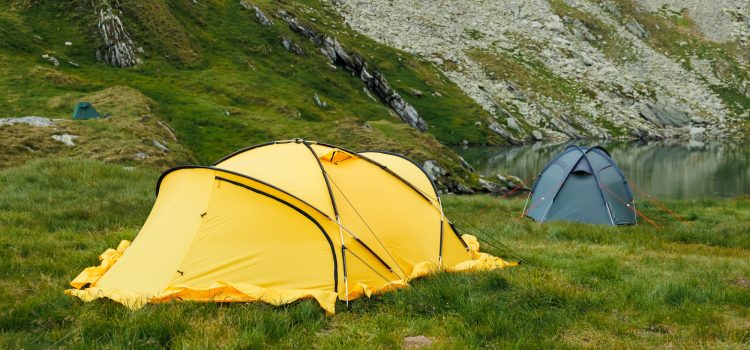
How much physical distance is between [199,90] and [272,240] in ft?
165

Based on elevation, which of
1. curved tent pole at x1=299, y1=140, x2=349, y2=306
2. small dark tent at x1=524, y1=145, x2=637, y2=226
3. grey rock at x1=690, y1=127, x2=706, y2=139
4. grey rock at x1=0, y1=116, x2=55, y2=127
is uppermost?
grey rock at x1=0, y1=116, x2=55, y2=127

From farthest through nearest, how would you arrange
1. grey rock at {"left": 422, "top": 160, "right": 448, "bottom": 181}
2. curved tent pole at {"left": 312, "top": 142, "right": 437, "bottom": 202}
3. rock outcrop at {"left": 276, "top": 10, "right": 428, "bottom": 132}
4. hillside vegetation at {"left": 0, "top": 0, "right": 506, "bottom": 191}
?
rock outcrop at {"left": 276, "top": 10, "right": 428, "bottom": 132} → grey rock at {"left": 422, "top": 160, "right": 448, "bottom": 181} → hillside vegetation at {"left": 0, "top": 0, "right": 506, "bottom": 191} → curved tent pole at {"left": 312, "top": 142, "right": 437, "bottom": 202}

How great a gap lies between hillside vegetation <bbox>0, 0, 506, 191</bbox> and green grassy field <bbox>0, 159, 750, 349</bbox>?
1758cm

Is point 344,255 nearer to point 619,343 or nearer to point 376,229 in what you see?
point 376,229

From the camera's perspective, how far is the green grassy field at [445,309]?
641cm

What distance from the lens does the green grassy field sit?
21.0ft

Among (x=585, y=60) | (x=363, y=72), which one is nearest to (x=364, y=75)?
(x=363, y=72)

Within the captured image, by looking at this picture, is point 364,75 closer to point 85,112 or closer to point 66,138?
point 85,112

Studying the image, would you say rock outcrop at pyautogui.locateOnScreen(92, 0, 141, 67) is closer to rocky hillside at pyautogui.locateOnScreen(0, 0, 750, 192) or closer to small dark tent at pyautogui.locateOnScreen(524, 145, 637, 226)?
rocky hillside at pyautogui.locateOnScreen(0, 0, 750, 192)

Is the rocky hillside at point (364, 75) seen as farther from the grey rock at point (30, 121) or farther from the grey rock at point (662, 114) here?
the grey rock at point (662, 114)

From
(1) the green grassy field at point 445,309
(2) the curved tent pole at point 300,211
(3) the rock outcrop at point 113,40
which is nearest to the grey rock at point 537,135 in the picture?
(3) the rock outcrop at point 113,40

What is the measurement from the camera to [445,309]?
774 centimetres

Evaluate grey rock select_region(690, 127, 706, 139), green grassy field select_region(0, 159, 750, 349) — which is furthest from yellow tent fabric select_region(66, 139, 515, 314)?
grey rock select_region(690, 127, 706, 139)

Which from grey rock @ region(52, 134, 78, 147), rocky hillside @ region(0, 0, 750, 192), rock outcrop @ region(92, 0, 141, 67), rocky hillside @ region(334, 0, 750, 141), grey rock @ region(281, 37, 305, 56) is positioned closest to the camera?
grey rock @ region(52, 134, 78, 147)
